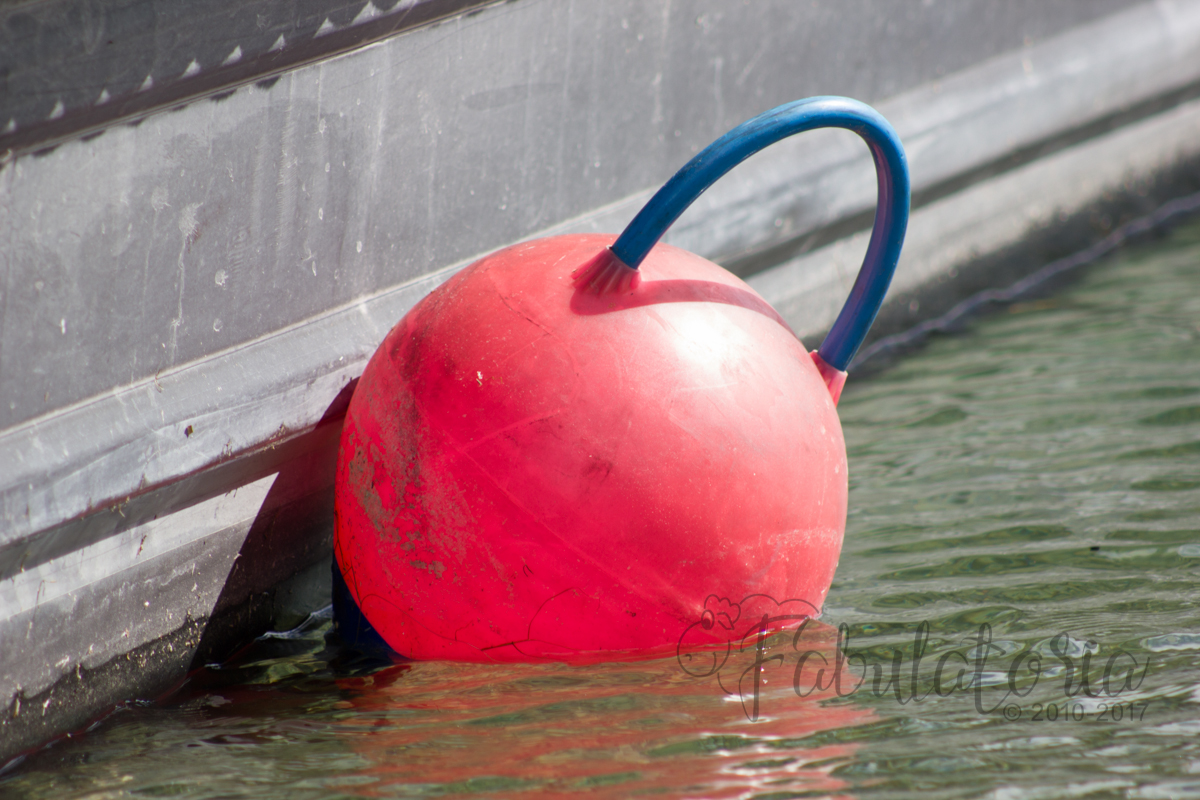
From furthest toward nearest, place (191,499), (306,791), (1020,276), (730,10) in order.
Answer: (1020,276), (730,10), (191,499), (306,791)

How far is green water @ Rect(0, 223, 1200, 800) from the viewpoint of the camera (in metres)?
2.01

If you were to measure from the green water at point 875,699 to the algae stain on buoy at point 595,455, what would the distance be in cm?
14

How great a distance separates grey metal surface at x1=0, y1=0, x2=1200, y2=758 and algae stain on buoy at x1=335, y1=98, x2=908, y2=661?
359 millimetres

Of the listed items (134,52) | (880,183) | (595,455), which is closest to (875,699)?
(595,455)

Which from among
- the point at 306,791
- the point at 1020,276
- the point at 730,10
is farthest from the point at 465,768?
the point at 1020,276

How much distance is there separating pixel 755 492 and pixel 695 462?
0.43ft

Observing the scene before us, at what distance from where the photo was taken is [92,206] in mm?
2230

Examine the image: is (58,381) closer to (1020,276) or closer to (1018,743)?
(1018,743)

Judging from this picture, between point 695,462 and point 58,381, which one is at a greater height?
point 58,381

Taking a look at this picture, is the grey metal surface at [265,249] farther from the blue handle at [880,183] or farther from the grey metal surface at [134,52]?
the blue handle at [880,183]

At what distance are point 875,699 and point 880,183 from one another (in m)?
1.01

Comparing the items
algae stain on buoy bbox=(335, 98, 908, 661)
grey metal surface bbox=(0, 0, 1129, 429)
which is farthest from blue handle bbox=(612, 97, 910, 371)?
grey metal surface bbox=(0, 0, 1129, 429)

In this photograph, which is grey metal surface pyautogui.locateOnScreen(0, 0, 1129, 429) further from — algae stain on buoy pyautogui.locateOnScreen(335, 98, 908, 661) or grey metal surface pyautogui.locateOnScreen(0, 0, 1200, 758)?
algae stain on buoy pyautogui.locateOnScreen(335, 98, 908, 661)

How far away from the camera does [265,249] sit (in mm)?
2553
